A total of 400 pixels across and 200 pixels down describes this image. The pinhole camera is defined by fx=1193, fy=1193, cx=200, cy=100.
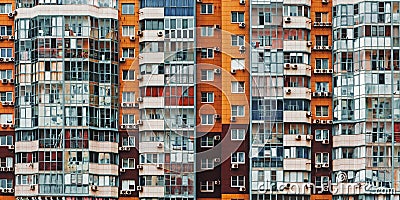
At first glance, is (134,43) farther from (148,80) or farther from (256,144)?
(256,144)

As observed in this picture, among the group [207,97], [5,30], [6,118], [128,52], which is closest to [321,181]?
[207,97]

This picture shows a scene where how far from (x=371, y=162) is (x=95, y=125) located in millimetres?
15471

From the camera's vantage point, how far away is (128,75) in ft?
223

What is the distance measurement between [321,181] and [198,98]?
8.31m

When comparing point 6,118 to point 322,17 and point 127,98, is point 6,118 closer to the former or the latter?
point 127,98

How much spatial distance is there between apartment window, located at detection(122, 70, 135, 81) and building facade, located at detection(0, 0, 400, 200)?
0.08 meters

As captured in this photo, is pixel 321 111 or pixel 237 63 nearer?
pixel 321 111

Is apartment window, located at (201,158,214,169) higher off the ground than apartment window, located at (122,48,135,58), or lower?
lower

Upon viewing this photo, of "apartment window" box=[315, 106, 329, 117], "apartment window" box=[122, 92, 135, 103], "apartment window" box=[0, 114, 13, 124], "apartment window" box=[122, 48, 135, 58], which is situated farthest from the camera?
"apartment window" box=[0, 114, 13, 124]

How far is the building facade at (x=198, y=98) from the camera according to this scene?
65812 mm

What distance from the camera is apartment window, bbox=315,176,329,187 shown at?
66062mm

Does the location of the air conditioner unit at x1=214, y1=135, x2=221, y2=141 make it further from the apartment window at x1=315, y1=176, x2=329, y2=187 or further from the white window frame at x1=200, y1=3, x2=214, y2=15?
the white window frame at x1=200, y1=3, x2=214, y2=15

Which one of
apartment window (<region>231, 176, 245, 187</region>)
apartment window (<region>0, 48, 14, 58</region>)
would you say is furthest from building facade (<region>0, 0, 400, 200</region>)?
apartment window (<region>0, 48, 14, 58</region>)

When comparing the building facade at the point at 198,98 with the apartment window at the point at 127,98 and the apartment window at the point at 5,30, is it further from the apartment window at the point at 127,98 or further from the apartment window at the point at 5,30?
the apartment window at the point at 5,30
